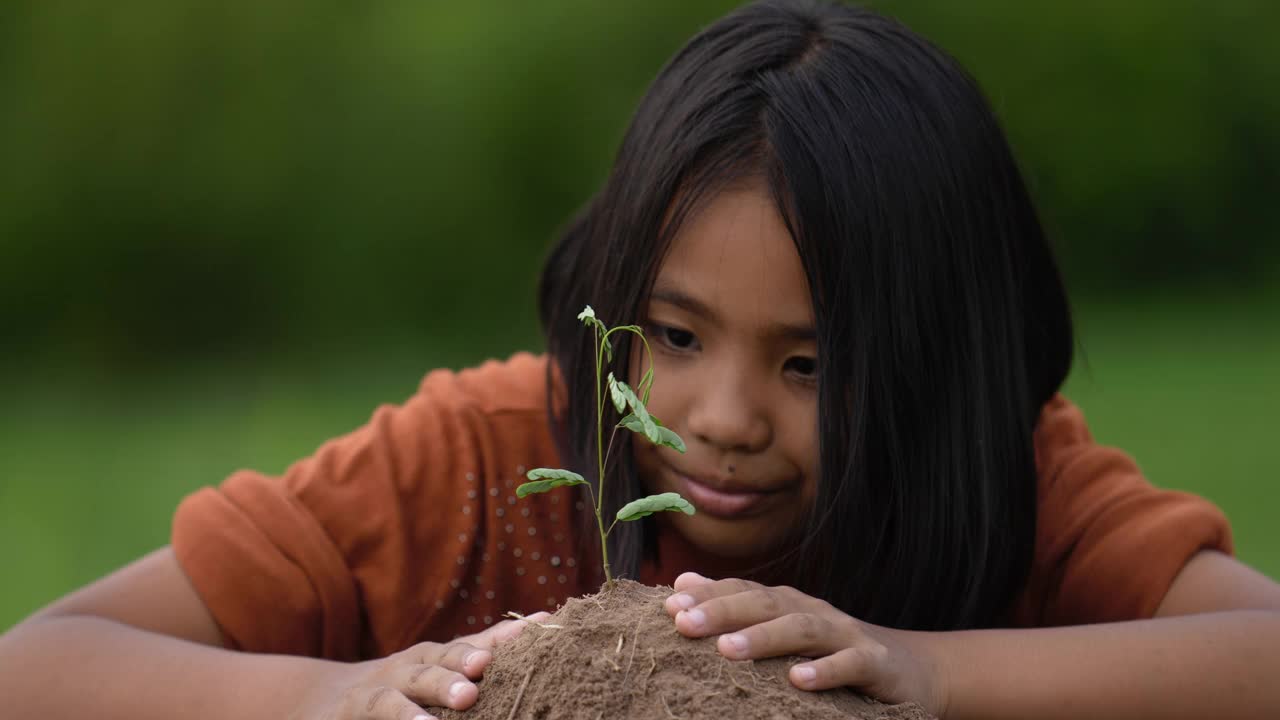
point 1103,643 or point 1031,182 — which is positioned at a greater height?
point 1031,182

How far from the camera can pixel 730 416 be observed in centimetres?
206

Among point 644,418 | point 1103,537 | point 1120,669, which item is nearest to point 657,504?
point 644,418

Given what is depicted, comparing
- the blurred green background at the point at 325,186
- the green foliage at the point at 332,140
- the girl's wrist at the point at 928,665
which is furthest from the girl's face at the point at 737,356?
the green foliage at the point at 332,140

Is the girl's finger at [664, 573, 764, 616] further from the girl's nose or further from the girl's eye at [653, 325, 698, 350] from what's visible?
the girl's eye at [653, 325, 698, 350]

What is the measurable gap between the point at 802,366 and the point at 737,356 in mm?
Answer: 126

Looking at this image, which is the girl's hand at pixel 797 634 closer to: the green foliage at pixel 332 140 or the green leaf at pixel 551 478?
the green leaf at pixel 551 478

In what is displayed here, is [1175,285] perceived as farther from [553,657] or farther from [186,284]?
[553,657]

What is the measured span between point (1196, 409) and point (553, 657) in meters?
5.59

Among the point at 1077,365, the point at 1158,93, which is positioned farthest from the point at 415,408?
the point at 1158,93

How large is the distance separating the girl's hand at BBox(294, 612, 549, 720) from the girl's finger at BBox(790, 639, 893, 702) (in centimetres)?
33

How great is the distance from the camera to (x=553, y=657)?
1589 mm

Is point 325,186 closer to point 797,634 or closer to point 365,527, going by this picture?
point 365,527

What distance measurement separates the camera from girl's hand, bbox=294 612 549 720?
1.64 m

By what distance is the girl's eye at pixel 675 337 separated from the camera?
2.20m
